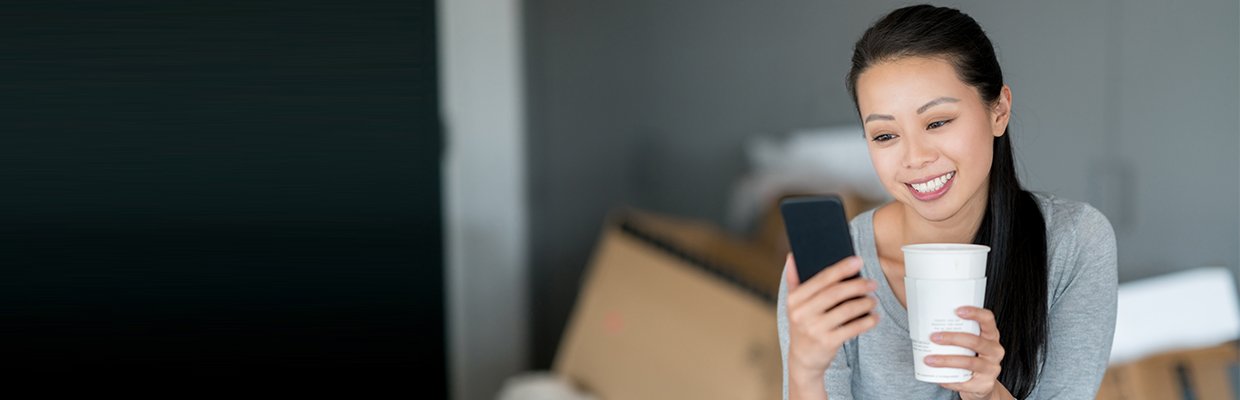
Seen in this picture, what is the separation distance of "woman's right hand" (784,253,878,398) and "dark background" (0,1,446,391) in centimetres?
112

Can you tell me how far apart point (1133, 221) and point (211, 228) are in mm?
1808

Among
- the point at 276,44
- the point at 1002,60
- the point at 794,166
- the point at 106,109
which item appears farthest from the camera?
the point at 794,166

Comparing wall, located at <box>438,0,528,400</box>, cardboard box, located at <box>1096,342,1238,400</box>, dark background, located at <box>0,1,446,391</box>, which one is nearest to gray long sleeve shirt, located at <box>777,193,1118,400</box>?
cardboard box, located at <box>1096,342,1238,400</box>

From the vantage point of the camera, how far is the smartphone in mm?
248

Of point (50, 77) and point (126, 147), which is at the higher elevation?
point (50, 77)

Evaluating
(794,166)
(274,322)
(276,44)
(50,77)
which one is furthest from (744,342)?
(50,77)

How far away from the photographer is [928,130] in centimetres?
26

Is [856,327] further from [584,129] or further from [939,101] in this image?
[584,129]

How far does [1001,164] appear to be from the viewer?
0.28m

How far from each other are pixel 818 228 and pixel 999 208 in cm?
8

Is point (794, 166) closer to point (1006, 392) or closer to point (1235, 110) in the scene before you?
point (1235, 110)

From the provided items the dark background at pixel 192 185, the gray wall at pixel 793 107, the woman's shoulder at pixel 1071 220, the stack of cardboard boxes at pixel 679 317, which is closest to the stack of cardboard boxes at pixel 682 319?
the stack of cardboard boxes at pixel 679 317

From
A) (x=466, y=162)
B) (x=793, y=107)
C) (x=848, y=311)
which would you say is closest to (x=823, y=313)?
(x=848, y=311)

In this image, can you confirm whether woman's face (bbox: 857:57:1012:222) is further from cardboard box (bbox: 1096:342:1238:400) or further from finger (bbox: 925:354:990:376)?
cardboard box (bbox: 1096:342:1238:400)
